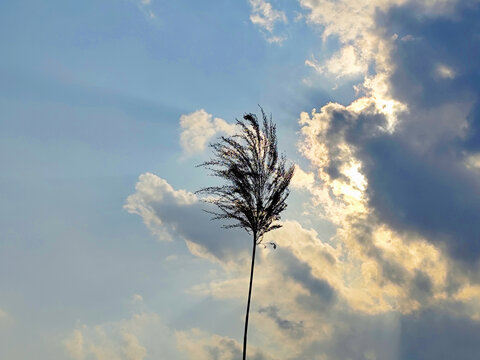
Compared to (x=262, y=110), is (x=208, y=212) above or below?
below

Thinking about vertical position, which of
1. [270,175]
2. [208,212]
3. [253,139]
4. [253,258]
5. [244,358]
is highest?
[253,139]

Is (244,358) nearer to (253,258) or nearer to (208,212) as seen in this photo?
(253,258)

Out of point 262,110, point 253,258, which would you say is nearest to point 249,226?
point 253,258

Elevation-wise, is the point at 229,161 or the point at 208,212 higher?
the point at 229,161

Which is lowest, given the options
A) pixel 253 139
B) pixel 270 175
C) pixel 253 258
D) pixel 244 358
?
pixel 244 358

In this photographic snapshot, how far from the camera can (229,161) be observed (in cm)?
2266

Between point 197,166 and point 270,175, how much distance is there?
284 cm

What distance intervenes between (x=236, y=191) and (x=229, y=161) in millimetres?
1222

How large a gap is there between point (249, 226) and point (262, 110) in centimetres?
465

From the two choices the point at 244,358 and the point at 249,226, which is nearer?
the point at 244,358

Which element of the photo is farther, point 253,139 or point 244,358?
point 253,139

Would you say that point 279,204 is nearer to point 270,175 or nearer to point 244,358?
point 270,175

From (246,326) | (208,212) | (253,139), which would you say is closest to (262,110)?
(253,139)

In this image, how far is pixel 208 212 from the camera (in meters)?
22.5
